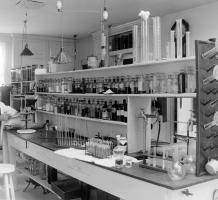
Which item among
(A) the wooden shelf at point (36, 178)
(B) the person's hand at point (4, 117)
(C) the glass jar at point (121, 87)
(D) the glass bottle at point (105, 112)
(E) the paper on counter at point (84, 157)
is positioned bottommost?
(A) the wooden shelf at point (36, 178)

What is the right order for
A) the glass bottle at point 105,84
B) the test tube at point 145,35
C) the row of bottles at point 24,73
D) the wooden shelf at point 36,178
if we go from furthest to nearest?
1. the row of bottles at point 24,73
2. the wooden shelf at point 36,178
3. the glass bottle at point 105,84
4. the test tube at point 145,35

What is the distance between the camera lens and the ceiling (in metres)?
4.70

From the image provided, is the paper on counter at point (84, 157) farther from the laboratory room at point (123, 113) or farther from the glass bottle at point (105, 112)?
the glass bottle at point (105, 112)

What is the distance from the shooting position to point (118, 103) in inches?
123

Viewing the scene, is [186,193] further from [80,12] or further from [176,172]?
[80,12]

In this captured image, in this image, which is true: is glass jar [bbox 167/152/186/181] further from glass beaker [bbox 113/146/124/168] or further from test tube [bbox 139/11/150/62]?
test tube [bbox 139/11/150/62]

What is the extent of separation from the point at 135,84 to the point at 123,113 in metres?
0.34

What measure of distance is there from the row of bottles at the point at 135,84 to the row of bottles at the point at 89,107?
0.45 feet

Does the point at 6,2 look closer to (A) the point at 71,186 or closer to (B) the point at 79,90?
(B) the point at 79,90

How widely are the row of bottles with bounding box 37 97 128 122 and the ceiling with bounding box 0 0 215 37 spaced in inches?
61.8

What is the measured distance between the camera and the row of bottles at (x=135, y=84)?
2.36m

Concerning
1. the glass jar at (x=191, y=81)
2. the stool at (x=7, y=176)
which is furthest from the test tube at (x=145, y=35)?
the stool at (x=7, y=176)

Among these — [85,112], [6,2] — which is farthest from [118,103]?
[6,2]

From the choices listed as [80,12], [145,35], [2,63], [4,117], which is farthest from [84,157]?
[2,63]
